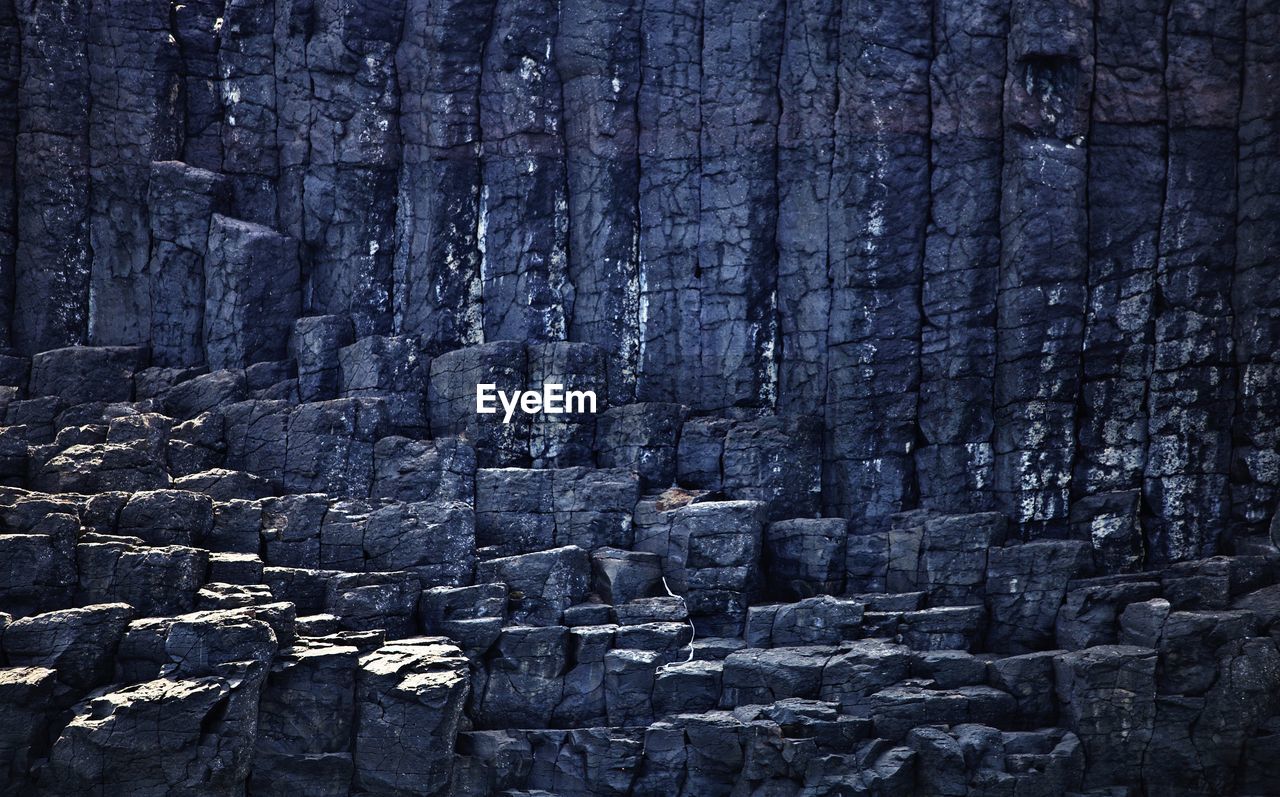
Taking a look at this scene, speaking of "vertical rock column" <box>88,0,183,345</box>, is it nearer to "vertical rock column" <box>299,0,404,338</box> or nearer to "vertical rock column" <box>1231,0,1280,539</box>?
"vertical rock column" <box>299,0,404,338</box>

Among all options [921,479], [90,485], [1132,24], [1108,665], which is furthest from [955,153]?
[90,485]

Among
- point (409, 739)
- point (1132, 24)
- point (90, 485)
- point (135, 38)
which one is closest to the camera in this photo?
point (409, 739)

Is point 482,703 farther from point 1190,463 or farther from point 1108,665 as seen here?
point 1190,463

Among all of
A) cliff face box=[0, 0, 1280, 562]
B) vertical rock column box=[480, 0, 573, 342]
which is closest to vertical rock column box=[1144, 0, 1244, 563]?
cliff face box=[0, 0, 1280, 562]

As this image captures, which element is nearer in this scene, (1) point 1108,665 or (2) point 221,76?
(1) point 1108,665

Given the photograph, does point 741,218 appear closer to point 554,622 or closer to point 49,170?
point 554,622
